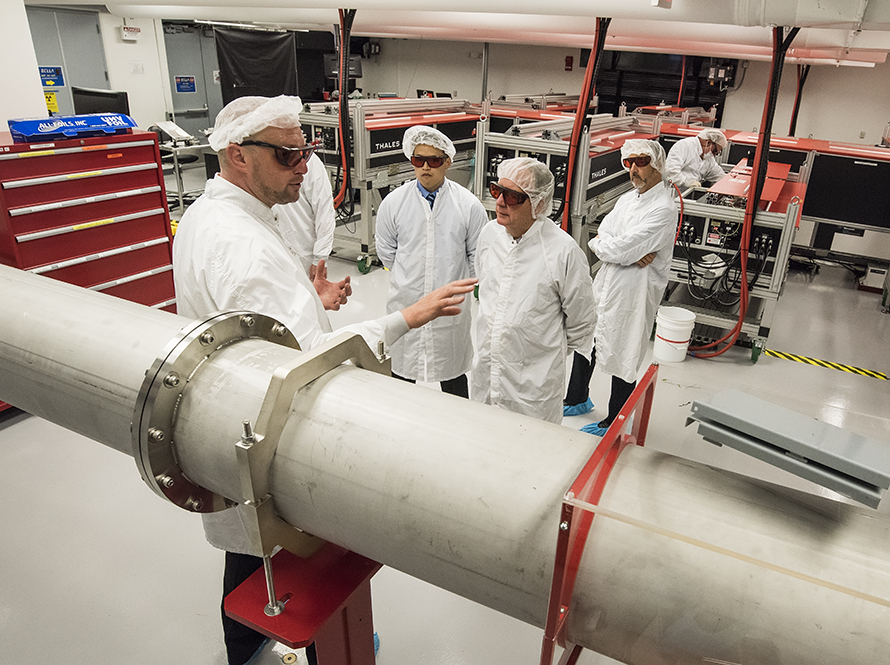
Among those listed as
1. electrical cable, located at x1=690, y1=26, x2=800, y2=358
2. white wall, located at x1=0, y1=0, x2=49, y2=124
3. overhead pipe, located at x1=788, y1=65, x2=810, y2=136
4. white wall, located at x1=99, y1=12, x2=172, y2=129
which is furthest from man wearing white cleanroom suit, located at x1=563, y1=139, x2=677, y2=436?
white wall, located at x1=99, y1=12, x2=172, y2=129

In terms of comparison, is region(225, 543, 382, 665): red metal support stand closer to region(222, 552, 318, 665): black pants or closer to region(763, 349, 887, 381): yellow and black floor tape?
region(222, 552, 318, 665): black pants

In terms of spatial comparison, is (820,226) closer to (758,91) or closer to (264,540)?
(758,91)

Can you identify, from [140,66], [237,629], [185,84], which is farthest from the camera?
[185,84]

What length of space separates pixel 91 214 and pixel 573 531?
3.44m

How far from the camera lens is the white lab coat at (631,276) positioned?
119 inches

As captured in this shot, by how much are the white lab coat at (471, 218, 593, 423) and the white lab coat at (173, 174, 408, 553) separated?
1.03 meters

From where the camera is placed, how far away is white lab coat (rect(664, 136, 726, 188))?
5.49 meters

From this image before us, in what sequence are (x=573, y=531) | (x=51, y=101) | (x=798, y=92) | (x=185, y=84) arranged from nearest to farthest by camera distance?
1. (x=573, y=531)
2. (x=51, y=101)
3. (x=798, y=92)
4. (x=185, y=84)

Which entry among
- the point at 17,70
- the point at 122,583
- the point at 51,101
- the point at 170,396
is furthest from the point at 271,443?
the point at 51,101

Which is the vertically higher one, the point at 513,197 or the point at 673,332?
the point at 513,197

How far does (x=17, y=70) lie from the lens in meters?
3.24

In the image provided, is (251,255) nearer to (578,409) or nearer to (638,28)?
(578,409)

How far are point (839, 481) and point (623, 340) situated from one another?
8.99ft

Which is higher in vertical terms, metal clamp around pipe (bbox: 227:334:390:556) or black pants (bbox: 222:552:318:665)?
metal clamp around pipe (bbox: 227:334:390:556)
